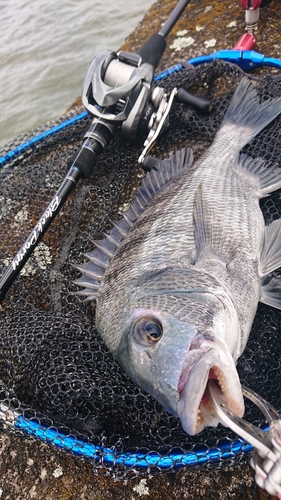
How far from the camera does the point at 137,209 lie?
112 inches

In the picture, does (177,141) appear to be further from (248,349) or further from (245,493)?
(245,493)

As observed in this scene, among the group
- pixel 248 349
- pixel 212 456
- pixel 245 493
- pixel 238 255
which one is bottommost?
pixel 245 493

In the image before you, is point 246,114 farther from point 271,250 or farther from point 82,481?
point 82,481

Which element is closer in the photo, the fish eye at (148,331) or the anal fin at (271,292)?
the fish eye at (148,331)

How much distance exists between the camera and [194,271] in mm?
2088

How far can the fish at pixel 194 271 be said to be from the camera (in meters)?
1.58

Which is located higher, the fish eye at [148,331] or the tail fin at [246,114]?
the fish eye at [148,331]

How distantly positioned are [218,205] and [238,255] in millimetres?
397

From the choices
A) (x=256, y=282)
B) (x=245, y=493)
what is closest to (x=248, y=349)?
(x=256, y=282)

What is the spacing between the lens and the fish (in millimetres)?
1583

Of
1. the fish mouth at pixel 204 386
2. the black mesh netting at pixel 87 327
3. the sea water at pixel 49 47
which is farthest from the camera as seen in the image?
the sea water at pixel 49 47

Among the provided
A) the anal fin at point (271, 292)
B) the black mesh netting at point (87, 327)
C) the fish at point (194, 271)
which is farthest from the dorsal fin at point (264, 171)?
the anal fin at point (271, 292)

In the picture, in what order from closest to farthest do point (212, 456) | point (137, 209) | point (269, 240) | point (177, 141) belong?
point (212, 456) < point (269, 240) < point (137, 209) < point (177, 141)

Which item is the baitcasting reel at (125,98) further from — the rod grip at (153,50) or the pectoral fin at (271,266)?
the pectoral fin at (271,266)
